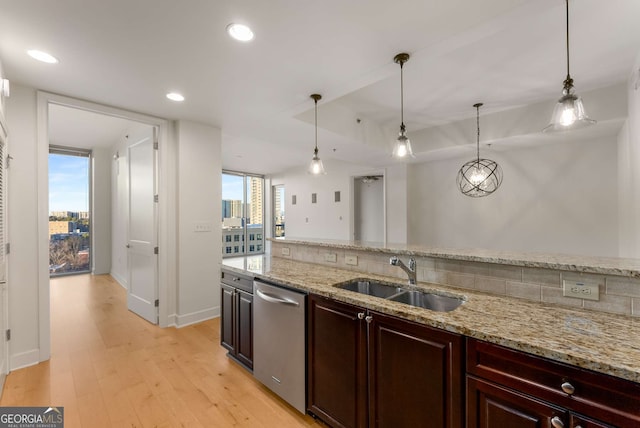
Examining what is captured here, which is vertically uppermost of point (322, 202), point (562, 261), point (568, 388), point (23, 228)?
point (322, 202)

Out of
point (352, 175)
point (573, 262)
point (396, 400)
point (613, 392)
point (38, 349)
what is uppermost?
point (352, 175)

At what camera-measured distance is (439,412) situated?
1.23 metres

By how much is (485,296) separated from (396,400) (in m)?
0.73

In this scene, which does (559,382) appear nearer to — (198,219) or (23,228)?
(198,219)

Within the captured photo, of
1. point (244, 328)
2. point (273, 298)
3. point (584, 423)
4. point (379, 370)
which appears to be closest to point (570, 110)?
Result: point (584, 423)

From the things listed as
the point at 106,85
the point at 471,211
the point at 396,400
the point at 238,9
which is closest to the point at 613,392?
the point at 396,400

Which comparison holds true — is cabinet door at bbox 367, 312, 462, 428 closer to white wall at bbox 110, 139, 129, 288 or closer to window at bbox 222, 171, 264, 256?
white wall at bbox 110, 139, 129, 288

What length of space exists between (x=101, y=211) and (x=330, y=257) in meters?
6.12

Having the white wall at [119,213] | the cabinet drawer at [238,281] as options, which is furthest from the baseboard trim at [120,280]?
the cabinet drawer at [238,281]

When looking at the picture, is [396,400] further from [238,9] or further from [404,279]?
[238,9]

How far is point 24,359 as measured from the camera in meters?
2.50

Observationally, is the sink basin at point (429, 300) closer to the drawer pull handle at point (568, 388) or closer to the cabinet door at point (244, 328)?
the drawer pull handle at point (568, 388)

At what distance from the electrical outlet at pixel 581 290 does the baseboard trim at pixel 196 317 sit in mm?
3562

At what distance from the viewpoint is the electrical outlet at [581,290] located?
1.33 meters
